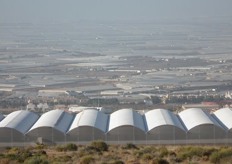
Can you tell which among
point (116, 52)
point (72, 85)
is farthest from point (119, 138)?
point (116, 52)

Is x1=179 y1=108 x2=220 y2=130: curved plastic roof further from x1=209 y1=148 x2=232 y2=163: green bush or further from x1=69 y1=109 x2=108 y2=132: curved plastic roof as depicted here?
x1=209 y1=148 x2=232 y2=163: green bush

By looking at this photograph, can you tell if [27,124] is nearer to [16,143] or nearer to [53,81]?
[16,143]

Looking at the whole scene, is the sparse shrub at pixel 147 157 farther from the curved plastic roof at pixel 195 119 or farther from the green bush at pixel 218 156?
the curved plastic roof at pixel 195 119

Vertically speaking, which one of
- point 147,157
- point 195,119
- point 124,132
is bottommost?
point 147,157

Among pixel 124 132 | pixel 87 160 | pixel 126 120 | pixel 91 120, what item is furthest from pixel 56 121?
pixel 87 160

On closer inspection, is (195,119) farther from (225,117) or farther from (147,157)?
(147,157)

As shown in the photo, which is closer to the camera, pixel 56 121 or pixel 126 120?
pixel 126 120
